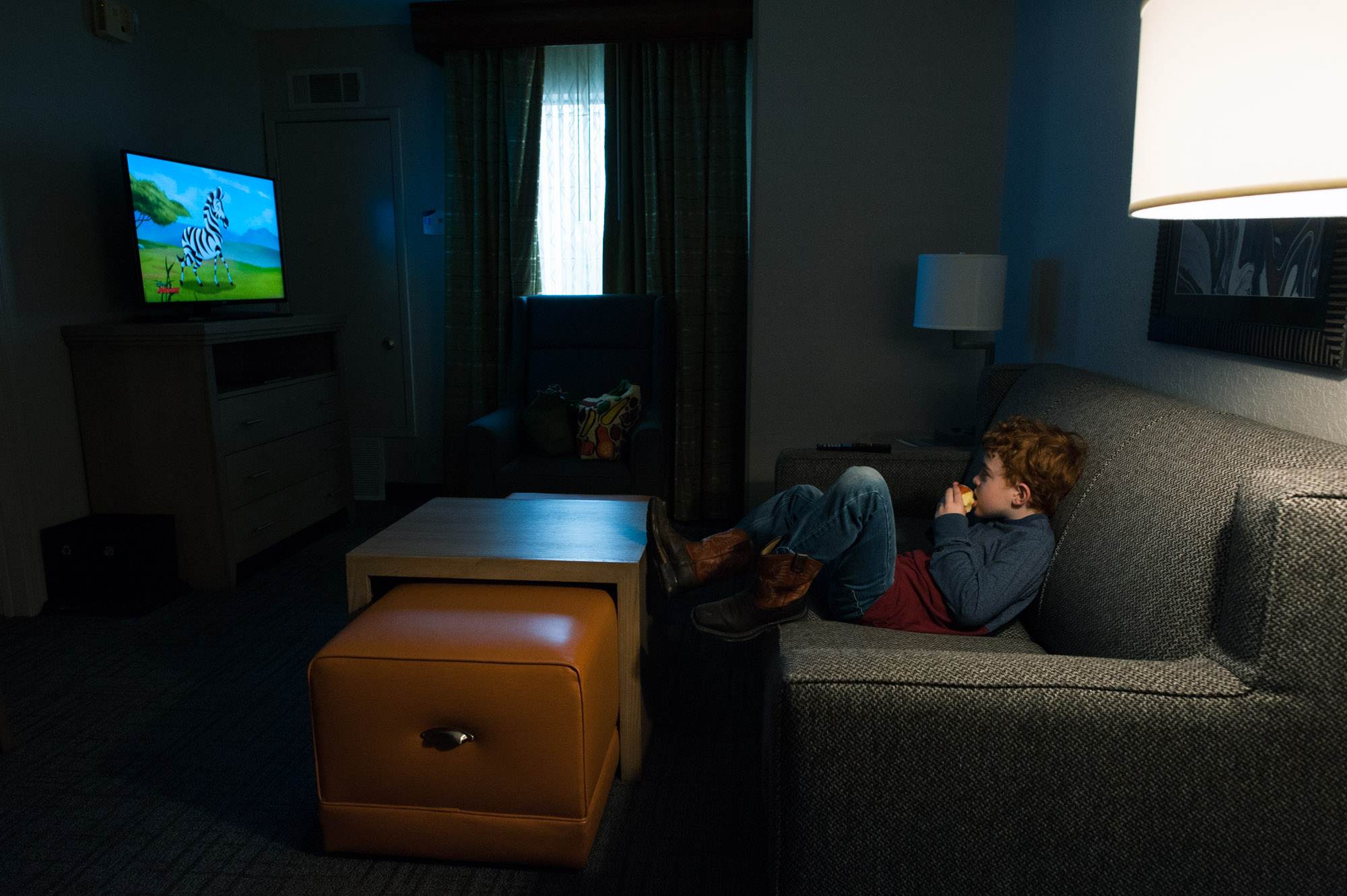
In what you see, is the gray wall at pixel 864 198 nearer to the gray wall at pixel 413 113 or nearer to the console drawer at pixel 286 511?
the gray wall at pixel 413 113

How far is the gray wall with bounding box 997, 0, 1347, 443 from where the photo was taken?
1.63 m

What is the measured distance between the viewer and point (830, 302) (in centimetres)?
337

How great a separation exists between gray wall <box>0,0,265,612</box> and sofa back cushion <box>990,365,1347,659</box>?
307cm

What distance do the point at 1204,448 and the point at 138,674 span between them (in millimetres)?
2627

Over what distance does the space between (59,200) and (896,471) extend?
2.95m

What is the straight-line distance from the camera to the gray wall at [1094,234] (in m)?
1.63

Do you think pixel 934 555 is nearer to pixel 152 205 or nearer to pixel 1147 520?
pixel 1147 520

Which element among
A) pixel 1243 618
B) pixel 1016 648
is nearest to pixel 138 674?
pixel 1016 648

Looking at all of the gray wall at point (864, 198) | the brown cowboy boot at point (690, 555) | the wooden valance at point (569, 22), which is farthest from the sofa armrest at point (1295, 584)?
the wooden valance at point (569, 22)

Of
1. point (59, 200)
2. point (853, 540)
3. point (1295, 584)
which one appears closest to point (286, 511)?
point (59, 200)

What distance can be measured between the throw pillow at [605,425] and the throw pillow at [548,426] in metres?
0.06

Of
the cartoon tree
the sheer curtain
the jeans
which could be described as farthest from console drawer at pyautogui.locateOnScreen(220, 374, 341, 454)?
the jeans

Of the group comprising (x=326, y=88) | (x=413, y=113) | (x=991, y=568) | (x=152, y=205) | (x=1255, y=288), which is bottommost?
(x=991, y=568)

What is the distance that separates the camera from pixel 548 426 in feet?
10.9
